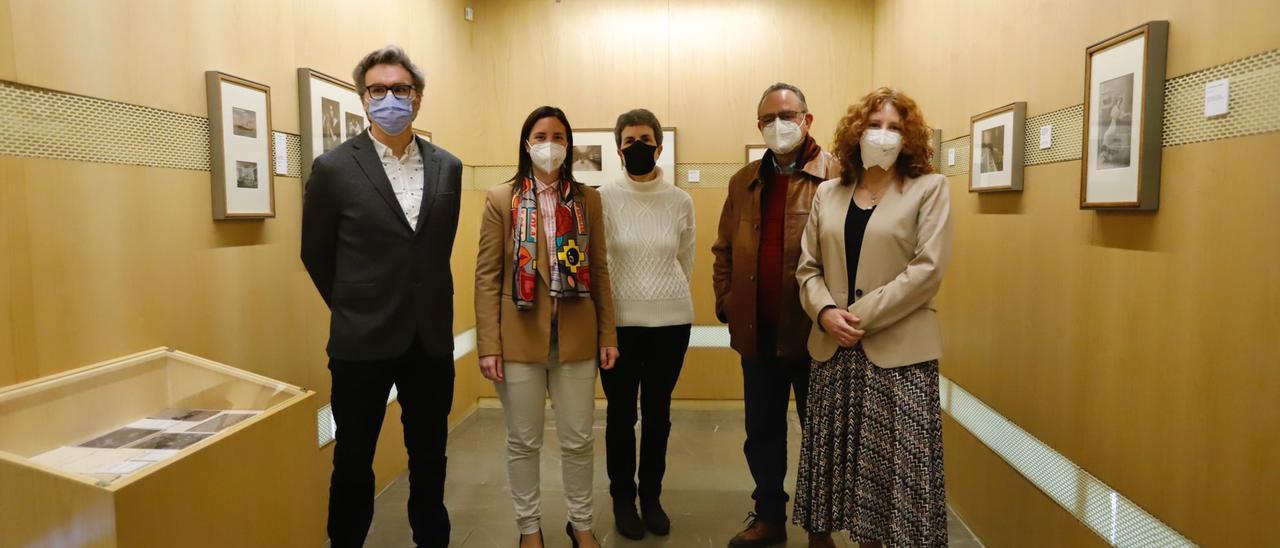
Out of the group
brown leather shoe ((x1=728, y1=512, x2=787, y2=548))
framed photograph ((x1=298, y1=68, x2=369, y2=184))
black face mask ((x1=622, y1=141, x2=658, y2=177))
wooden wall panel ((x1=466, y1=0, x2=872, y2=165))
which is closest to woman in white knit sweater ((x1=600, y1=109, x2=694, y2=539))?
black face mask ((x1=622, y1=141, x2=658, y2=177))

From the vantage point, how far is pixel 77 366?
2.04 meters

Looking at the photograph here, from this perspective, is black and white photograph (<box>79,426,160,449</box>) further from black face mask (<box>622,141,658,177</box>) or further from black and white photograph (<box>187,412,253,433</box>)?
black face mask (<box>622,141,658,177</box>)

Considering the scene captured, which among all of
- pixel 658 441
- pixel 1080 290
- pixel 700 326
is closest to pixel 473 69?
pixel 700 326

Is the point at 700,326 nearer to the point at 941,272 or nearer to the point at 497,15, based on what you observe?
the point at 497,15

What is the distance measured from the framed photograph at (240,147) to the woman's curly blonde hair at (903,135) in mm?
2076

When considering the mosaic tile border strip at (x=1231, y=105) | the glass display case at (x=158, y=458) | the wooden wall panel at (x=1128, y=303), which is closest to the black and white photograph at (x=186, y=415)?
the glass display case at (x=158, y=458)

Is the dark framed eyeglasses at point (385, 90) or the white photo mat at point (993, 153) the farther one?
the white photo mat at point (993, 153)

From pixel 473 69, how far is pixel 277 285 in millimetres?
2803

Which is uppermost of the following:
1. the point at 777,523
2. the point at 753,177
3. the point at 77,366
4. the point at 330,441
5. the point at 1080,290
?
the point at 753,177

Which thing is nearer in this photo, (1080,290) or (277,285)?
(1080,290)

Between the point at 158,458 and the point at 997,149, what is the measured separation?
114 inches

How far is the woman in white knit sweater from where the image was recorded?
2.88 metres

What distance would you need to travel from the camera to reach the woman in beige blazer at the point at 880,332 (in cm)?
222

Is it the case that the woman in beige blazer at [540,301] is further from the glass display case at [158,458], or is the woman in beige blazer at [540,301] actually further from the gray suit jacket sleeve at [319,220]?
the glass display case at [158,458]
